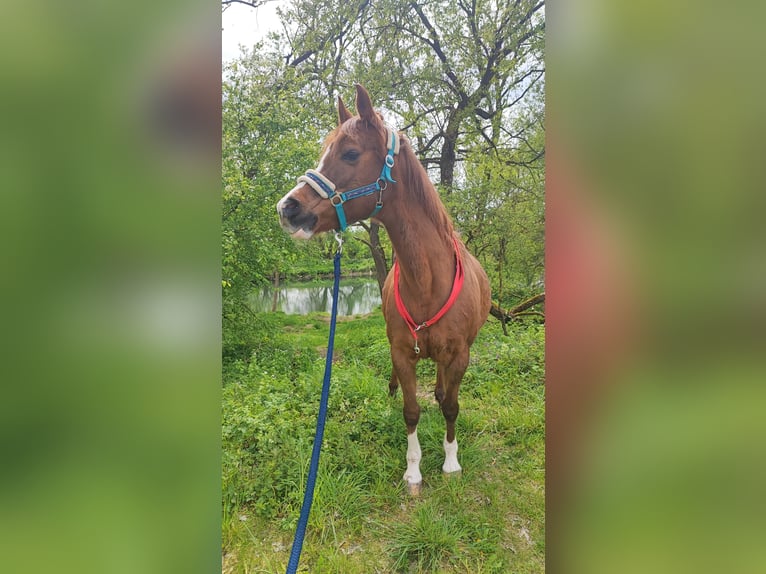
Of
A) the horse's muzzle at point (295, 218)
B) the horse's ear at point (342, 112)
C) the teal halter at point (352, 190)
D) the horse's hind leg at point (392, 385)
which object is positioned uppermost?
the horse's ear at point (342, 112)

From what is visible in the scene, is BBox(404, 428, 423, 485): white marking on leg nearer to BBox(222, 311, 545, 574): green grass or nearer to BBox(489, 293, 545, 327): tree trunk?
BBox(222, 311, 545, 574): green grass

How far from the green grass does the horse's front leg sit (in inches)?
3.5

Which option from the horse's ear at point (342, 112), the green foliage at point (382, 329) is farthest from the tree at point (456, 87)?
the horse's ear at point (342, 112)

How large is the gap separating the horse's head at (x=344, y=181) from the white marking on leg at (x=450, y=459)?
1.76m

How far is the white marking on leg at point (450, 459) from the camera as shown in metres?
2.21

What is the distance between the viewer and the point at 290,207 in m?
1.55

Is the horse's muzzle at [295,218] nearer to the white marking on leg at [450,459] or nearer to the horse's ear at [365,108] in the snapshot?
the horse's ear at [365,108]

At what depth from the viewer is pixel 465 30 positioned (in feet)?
12.9

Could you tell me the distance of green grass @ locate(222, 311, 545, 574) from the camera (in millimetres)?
1632
